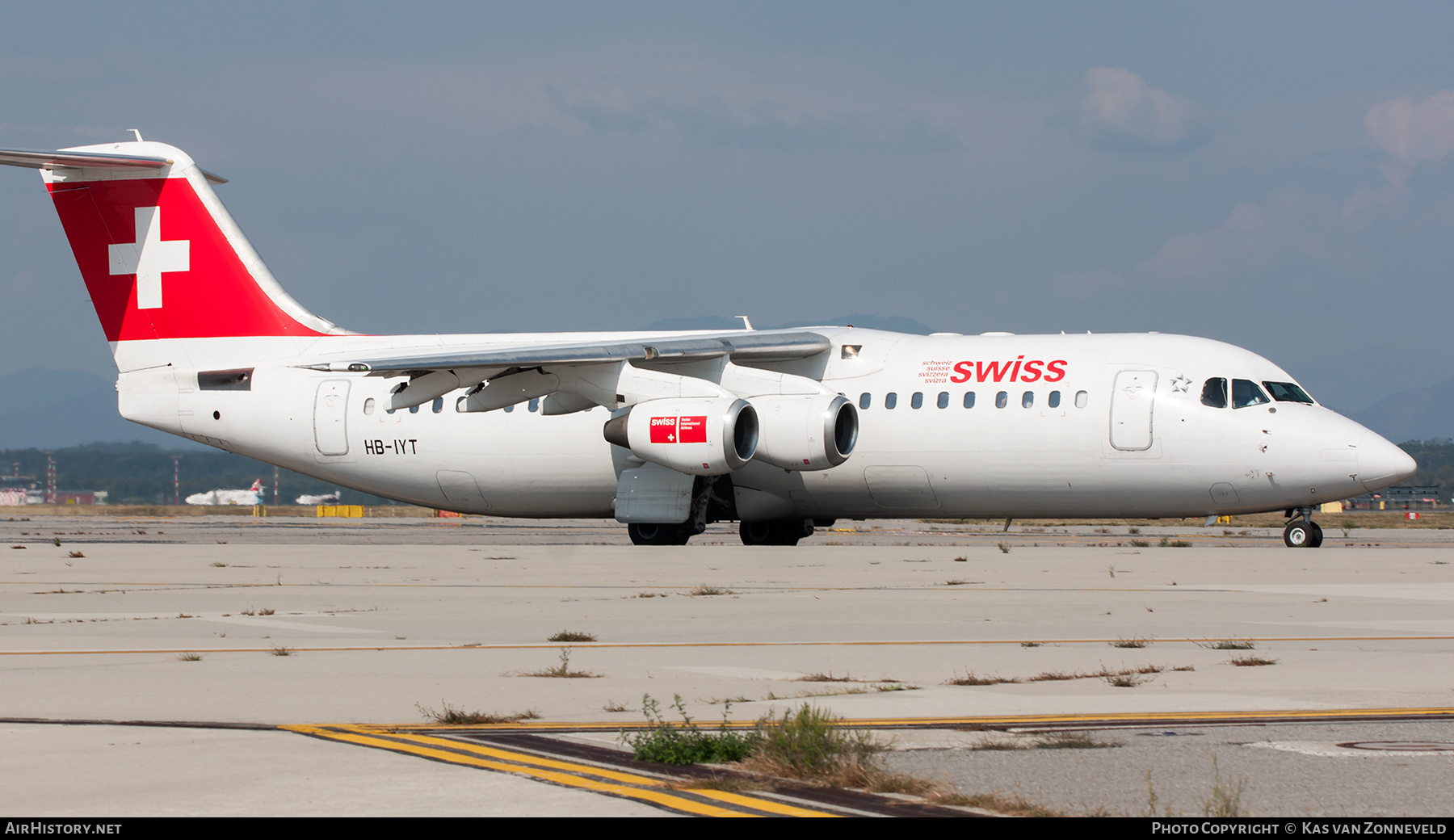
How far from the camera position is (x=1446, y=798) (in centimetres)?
597

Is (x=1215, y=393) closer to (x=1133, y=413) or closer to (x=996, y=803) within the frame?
(x=1133, y=413)

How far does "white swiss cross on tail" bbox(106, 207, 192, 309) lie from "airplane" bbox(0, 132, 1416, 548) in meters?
0.05

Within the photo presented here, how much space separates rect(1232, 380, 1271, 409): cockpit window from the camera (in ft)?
82.9

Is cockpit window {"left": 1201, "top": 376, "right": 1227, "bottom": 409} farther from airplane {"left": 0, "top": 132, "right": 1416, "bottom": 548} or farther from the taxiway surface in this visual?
the taxiway surface

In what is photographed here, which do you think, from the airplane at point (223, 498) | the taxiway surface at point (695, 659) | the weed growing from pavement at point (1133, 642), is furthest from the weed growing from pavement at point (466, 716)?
the airplane at point (223, 498)

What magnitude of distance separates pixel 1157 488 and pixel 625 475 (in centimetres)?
931

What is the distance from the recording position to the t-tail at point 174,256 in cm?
3134

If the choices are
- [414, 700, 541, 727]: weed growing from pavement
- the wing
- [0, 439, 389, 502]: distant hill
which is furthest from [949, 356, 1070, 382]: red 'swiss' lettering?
[0, 439, 389, 502]: distant hill

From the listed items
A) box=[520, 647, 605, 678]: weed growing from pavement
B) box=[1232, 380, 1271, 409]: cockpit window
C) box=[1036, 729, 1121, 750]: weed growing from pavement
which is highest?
box=[1232, 380, 1271, 409]: cockpit window

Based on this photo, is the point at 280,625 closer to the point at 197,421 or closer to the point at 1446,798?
the point at 1446,798

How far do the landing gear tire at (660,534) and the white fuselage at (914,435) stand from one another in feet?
4.60

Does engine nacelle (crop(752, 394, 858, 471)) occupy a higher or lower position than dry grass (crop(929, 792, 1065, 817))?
higher

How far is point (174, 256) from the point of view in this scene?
103 ft

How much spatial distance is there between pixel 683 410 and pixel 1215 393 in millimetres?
8819
